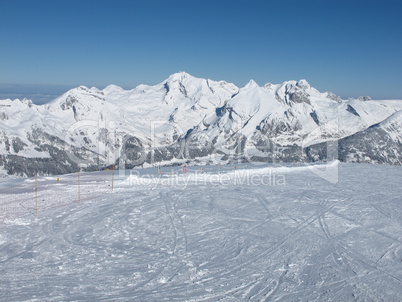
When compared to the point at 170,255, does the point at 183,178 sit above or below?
above

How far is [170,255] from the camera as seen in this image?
615 inches

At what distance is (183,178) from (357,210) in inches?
695

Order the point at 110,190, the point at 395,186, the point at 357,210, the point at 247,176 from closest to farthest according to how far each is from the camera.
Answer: the point at 357,210 < the point at 110,190 < the point at 395,186 < the point at 247,176

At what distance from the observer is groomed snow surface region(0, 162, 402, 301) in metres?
12.5

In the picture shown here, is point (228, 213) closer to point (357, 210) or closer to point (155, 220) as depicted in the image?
point (155, 220)

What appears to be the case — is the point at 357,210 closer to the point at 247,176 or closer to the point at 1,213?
the point at 247,176

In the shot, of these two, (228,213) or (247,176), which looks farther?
(247,176)

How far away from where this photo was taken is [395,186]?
34.3m

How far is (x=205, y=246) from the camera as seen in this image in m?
16.8

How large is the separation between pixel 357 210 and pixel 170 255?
15048mm

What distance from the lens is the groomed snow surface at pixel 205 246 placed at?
12.5 m

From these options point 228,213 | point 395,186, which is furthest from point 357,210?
point 395,186

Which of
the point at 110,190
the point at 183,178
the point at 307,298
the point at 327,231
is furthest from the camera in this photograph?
the point at 183,178

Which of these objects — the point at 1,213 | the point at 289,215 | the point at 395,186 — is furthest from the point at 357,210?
the point at 1,213
